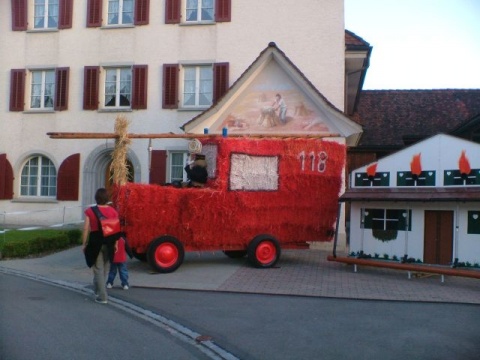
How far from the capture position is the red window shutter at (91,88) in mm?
22281

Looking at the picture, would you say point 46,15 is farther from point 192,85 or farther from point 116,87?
point 192,85

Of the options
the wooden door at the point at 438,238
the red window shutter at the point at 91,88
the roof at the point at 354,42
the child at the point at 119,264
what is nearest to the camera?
the child at the point at 119,264

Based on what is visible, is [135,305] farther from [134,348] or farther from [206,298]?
[134,348]

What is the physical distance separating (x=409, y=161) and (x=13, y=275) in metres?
8.50

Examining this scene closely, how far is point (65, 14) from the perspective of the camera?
22781 mm

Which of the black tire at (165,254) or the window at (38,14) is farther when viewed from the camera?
the window at (38,14)

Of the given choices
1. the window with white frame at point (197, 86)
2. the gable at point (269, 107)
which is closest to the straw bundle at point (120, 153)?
the gable at point (269, 107)

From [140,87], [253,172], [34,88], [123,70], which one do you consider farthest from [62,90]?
[253,172]

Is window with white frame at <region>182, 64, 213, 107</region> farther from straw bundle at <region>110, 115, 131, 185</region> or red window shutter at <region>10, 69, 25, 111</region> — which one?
straw bundle at <region>110, 115, 131, 185</region>

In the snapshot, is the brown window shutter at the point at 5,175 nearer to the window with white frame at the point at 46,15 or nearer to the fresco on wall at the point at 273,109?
the window with white frame at the point at 46,15

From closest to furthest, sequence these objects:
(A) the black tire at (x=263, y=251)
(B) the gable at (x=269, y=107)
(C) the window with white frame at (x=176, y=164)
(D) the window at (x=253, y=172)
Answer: (D) the window at (x=253, y=172), (A) the black tire at (x=263, y=251), (B) the gable at (x=269, y=107), (C) the window with white frame at (x=176, y=164)

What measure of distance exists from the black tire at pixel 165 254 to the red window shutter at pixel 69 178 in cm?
1098

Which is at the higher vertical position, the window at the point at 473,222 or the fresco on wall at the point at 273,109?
the fresco on wall at the point at 273,109

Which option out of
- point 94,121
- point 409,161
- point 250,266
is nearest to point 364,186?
point 409,161
